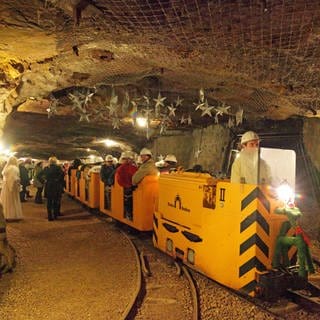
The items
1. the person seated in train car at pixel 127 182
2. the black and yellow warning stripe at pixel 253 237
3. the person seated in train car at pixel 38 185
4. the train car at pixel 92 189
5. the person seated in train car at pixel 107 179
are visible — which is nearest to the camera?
the black and yellow warning stripe at pixel 253 237

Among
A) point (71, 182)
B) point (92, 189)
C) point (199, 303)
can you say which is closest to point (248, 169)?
point (199, 303)

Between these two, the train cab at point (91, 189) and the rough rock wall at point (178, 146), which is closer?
the train cab at point (91, 189)

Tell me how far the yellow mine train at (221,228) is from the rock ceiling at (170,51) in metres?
2.22

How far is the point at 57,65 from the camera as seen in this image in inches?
294

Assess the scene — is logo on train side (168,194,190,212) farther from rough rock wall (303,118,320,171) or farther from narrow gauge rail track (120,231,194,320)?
rough rock wall (303,118,320,171)

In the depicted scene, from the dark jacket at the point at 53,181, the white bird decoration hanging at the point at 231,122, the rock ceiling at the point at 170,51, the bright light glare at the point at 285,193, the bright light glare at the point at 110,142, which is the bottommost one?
the dark jacket at the point at 53,181

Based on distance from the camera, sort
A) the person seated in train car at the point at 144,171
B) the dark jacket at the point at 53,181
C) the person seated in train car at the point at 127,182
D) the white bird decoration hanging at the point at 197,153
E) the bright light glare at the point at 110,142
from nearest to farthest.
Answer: the person seated in train car at the point at 144,171 → the person seated in train car at the point at 127,182 → the dark jacket at the point at 53,181 → the white bird decoration hanging at the point at 197,153 → the bright light glare at the point at 110,142

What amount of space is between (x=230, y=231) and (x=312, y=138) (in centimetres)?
557

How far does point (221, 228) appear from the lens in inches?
189

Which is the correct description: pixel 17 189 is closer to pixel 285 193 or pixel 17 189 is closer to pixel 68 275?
pixel 68 275

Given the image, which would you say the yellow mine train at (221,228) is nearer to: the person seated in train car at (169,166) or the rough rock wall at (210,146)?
the person seated in train car at (169,166)

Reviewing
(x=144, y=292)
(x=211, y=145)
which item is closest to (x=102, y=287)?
(x=144, y=292)

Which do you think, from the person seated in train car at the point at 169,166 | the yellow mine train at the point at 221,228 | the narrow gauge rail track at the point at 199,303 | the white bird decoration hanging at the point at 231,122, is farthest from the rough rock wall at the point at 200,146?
the narrow gauge rail track at the point at 199,303

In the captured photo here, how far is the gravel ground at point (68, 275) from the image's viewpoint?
166 inches
